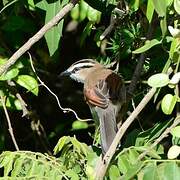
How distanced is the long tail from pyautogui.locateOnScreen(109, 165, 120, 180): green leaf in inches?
13.5

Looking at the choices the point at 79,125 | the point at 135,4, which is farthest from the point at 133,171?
the point at 79,125

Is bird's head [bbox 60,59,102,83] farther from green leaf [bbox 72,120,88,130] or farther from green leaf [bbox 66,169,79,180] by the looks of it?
green leaf [bbox 66,169,79,180]

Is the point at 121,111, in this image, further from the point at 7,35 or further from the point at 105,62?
the point at 7,35

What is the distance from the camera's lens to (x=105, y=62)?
3.67 metres

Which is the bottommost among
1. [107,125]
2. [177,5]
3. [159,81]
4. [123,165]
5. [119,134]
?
[107,125]

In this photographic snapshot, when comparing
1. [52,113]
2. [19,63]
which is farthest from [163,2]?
[52,113]

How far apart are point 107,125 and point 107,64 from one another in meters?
0.39

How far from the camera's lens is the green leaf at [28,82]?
3598mm

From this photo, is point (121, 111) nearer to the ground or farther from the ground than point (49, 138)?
farther from the ground

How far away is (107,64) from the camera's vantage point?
11.9 ft

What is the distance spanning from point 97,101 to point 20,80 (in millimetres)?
439

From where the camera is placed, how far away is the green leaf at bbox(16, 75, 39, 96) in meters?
3.60

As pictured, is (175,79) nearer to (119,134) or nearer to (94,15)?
(119,134)

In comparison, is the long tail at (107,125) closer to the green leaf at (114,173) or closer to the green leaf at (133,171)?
the green leaf at (114,173)
